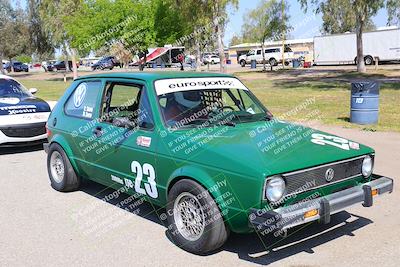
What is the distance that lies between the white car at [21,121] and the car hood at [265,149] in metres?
5.69

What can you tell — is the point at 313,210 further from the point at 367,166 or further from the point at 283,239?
the point at 367,166

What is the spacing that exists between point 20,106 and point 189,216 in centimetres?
631

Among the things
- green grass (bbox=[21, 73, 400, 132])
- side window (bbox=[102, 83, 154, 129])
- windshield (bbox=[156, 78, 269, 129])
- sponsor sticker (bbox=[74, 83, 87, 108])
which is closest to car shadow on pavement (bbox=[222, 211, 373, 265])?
windshield (bbox=[156, 78, 269, 129])

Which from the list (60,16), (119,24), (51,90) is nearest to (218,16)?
(119,24)

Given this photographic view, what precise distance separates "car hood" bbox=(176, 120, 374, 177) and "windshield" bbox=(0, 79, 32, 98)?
275 inches

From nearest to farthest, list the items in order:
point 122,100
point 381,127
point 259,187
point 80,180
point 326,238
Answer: point 259,187
point 326,238
point 122,100
point 80,180
point 381,127

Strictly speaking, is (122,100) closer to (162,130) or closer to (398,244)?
(162,130)

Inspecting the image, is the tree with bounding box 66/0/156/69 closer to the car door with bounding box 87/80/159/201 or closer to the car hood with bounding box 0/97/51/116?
the car hood with bounding box 0/97/51/116

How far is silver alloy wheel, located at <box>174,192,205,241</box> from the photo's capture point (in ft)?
13.9

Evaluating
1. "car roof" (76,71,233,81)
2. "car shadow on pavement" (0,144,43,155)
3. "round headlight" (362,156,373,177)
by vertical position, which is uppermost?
"car roof" (76,71,233,81)

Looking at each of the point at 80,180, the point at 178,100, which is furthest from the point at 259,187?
the point at 80,180

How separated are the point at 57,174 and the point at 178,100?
2551mm

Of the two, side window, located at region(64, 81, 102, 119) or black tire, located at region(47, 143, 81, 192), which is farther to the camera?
black tire, located at region(47, 143, 81, 192)

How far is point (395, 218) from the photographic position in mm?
5125
